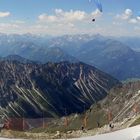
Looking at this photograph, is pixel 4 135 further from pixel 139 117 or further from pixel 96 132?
pixel 139 117

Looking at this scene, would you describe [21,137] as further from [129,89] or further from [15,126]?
[129,89]

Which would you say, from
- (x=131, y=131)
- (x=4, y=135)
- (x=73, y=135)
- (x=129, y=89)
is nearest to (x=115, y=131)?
(x=131, y=131)

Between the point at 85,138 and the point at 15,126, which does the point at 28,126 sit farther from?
the point at 85,138

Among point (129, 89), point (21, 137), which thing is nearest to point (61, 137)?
point (21, 137)

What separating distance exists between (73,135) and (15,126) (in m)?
2.44

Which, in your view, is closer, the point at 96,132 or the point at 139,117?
the point at 96,132

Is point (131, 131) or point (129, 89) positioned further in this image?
point (129, 89)

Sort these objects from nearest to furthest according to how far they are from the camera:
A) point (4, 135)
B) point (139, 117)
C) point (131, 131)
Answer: point (131, 131) → point (4, 135) → point (139, 117)

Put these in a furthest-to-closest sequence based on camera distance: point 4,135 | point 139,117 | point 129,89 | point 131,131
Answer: point 129,89
point 139,117
point 4,135
point 131,131

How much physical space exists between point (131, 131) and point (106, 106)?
557 ft

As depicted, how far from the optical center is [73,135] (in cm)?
1379

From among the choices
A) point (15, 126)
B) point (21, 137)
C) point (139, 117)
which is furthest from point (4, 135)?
point (139, 117)

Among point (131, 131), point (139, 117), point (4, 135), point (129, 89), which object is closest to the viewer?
point (131, 131)

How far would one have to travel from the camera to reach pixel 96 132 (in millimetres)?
13711
